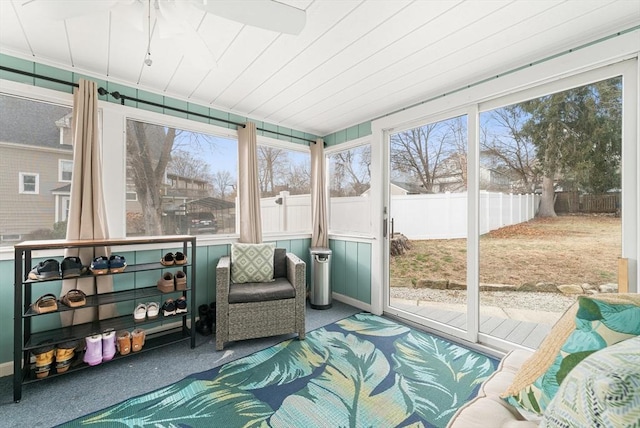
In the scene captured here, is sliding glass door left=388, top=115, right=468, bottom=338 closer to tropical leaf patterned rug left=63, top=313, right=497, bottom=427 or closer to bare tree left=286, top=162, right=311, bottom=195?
tropical leaf patterned rug left=63, top=313, right=497, bottom=427

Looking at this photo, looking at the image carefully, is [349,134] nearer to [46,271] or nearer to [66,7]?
[66,7]

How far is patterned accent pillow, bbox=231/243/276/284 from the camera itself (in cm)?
266

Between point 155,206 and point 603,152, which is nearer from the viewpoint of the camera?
point 603,152

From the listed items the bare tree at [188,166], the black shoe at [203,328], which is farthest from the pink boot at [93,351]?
the bare tree at [188,166]

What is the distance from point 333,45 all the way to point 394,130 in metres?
1.47

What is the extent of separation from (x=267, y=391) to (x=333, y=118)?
287cm

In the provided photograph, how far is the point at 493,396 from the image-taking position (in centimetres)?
94

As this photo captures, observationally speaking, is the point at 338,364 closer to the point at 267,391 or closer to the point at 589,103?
the point at 267,391

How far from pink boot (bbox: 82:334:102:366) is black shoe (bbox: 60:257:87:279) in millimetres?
473

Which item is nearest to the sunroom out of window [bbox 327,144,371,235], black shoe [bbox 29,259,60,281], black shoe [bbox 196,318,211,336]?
window [bbox 327,144,371,235]

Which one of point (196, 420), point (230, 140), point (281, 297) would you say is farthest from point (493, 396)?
point (230, 140)

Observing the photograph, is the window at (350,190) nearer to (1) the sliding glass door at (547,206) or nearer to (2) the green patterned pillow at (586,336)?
(1) the sliding glass door at (547,206)

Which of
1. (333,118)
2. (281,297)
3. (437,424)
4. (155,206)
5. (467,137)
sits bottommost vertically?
(437,424)

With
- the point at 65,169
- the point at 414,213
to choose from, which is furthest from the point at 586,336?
the point at 65,169
